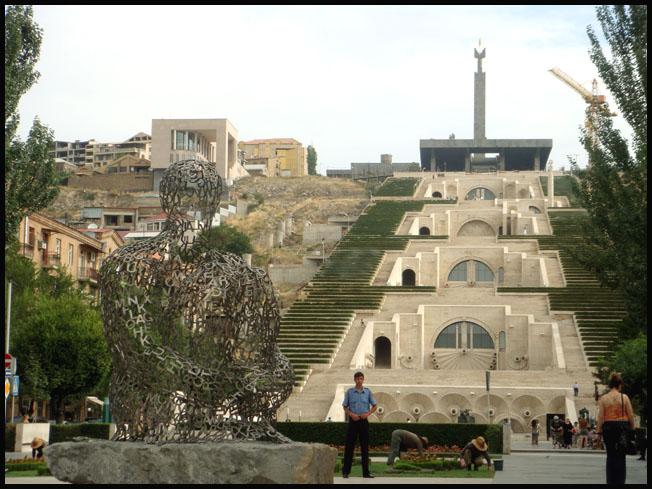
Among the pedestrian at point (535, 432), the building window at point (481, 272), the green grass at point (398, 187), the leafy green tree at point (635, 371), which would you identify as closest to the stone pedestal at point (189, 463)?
the leafy green tree at point (635, 371)

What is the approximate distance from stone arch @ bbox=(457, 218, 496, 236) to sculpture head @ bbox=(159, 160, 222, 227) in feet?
244

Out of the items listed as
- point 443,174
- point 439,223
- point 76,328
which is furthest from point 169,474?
point 443,174

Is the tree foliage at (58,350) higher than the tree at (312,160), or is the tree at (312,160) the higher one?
the tree at (312,160)

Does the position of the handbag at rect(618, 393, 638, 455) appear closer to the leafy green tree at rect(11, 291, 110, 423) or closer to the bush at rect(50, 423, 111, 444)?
the bush at rect(50, 423, 111, 444)

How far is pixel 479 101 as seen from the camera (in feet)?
412

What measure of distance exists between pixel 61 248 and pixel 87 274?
328 cm

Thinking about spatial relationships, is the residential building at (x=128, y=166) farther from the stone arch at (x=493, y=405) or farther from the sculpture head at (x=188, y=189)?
the sculpture head at (x=188, y=189)

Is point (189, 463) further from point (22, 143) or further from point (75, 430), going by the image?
point (75, 430)

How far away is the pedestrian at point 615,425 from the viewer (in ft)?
51.1

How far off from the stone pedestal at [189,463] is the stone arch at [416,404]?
3184cm

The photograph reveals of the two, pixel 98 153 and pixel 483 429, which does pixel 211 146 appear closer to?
pixel 98 153

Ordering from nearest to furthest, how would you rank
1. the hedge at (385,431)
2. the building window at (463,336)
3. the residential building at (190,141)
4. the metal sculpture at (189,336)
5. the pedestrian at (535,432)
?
1. the metal sculpture at (189,336)
2. the hedge at (385,431)
3. the pedestrian at (535,432)
4. the building window at (463,336)
5. the residential building at (190,141)

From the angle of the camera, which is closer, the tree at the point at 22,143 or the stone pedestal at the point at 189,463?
the stone pedestal at the point at 189,463

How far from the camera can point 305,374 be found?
49938 millimetres
